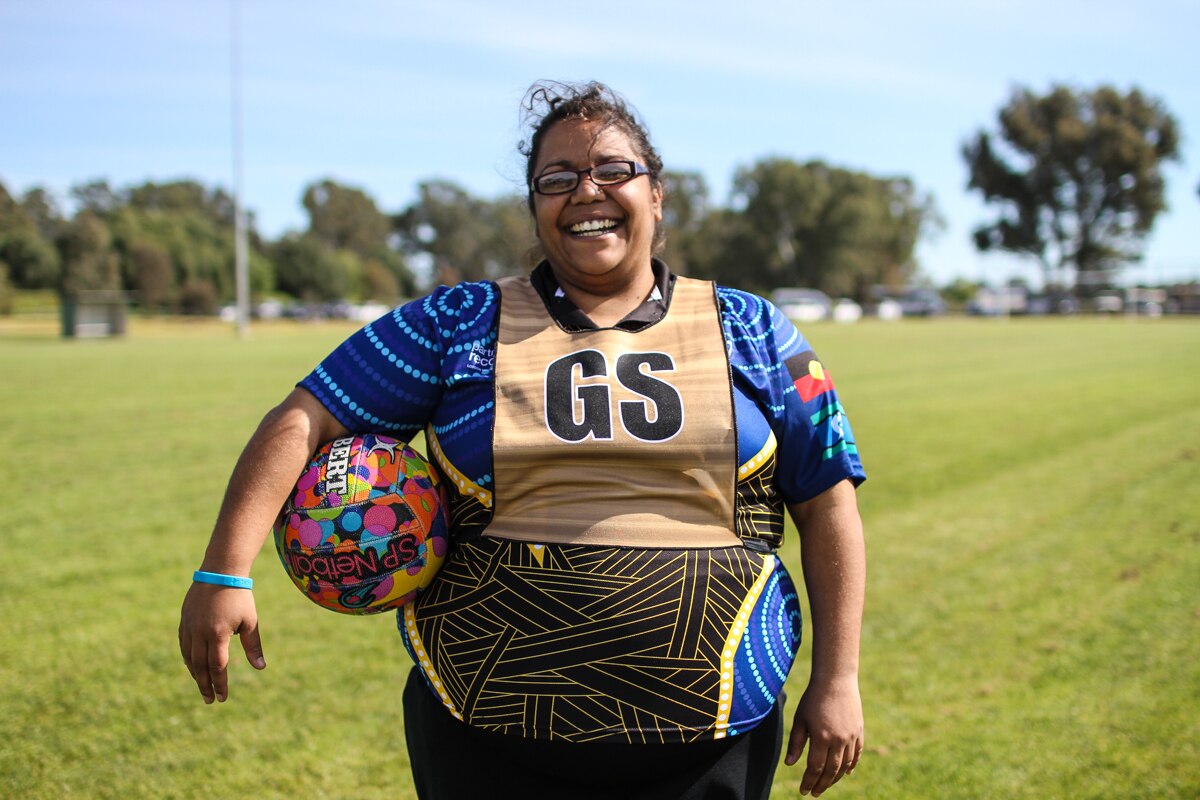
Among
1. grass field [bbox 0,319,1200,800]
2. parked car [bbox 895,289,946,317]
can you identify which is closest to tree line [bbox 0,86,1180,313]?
parked car [bbox 895,289,946,317]

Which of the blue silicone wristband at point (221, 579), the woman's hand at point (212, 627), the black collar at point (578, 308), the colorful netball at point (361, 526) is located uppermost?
the black collar at point (578, 308)

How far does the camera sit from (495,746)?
2.02 m

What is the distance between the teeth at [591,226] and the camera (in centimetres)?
223

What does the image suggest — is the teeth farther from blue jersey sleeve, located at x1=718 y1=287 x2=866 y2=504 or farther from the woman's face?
blue jersey sleeve, located at x1=718 y1=287 x2=866 y2=504

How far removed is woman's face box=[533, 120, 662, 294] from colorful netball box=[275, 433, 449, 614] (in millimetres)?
576

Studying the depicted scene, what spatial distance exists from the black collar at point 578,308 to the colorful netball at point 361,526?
17.9 inches

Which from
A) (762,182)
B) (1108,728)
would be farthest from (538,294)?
(762,182)

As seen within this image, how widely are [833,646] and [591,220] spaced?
1050 mm

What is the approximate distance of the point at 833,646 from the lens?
2.13m

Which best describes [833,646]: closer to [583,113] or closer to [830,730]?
[830,730]

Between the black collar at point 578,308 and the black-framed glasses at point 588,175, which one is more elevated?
the black-framed glasses at point 588,175

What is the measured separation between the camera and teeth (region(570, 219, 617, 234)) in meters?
2.23

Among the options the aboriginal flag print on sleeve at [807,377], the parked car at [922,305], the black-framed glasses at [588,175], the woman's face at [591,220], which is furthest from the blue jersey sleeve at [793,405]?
the parked car at [922,305]

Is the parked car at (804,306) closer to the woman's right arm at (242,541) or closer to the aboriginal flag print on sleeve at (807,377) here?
the aboriginal flag print on sleeve at (807,377)
